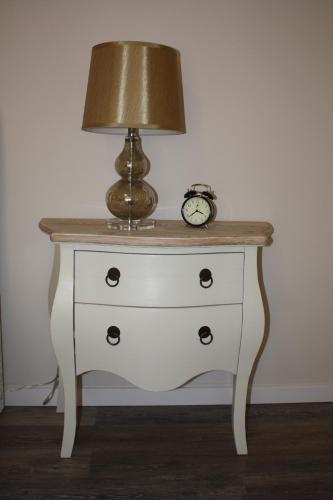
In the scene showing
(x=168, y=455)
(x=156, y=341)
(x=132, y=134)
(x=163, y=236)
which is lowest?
(x=168, y=455)

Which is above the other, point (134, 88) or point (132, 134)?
point (134, 88)

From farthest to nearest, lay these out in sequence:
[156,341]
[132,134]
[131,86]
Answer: [132,134] < [156,341] < [131,86]

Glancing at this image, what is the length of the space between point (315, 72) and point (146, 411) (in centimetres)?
170

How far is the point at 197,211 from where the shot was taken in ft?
5.18

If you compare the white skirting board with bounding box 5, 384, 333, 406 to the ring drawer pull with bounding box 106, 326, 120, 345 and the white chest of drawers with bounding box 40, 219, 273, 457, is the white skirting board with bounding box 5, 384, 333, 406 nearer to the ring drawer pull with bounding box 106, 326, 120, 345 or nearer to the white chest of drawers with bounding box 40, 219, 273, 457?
the white chest of drawers with bounding box 40, 219, 273, 457

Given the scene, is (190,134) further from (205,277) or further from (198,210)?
(205,277)

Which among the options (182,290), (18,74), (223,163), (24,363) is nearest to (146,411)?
(24,363)

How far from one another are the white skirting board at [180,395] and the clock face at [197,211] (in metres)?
0.90

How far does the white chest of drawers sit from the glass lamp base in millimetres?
51

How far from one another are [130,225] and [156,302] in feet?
0.97

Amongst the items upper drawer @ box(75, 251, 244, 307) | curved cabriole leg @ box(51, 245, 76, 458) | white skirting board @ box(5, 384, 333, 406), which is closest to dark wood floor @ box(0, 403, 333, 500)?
white skirting board @ box(5, 384, 333, 406)

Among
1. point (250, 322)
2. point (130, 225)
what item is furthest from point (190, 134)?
point (250, 322)

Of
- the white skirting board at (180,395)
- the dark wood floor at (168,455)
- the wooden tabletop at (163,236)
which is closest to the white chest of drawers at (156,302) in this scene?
the wooden tabletop at (163,236)

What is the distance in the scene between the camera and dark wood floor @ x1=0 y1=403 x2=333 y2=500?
1508 millimetres
